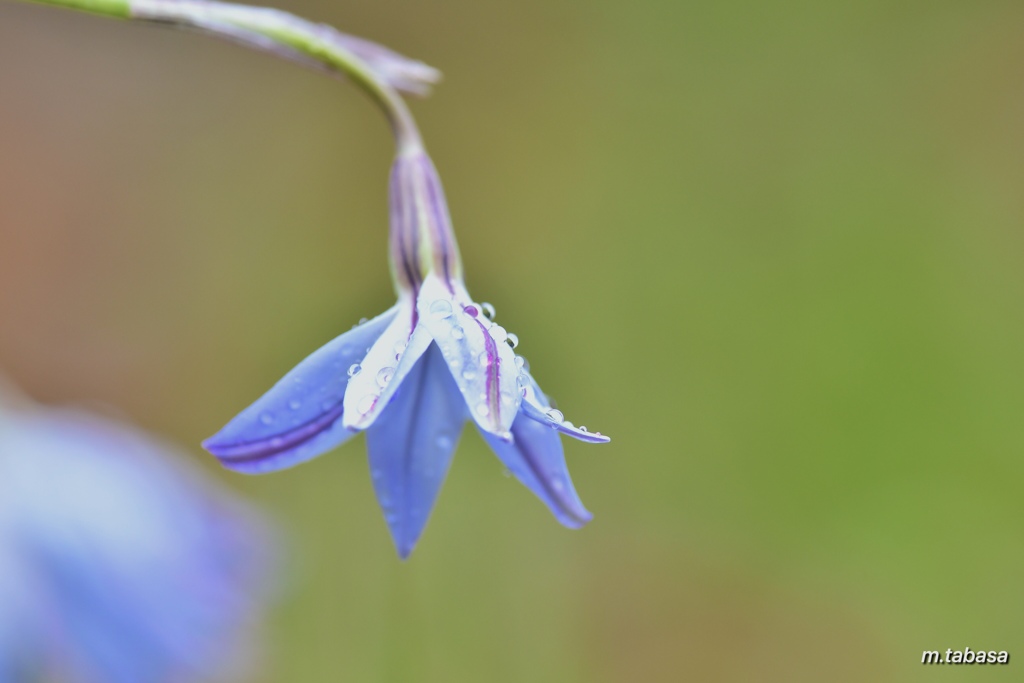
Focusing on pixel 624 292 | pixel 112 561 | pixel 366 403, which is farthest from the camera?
pixel 624 292

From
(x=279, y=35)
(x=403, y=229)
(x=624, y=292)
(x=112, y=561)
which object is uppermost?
(x=279, y=35)

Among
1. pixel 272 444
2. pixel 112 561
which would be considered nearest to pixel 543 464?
pixel 272 444

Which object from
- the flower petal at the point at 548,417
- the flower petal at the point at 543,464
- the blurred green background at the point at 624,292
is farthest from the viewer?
the blurred green background at the point at 624,292

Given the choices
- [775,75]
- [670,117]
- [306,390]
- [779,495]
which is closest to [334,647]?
[779,495]

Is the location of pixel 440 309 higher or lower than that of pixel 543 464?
higher

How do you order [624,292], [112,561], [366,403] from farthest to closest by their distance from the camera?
[624,292], [112,561], [366,403]

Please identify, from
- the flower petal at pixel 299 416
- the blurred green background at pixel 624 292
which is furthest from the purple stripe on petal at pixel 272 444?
the blurred green background at pixel 624 292

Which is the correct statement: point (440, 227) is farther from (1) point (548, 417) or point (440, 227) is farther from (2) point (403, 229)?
(1) point (548, 417)

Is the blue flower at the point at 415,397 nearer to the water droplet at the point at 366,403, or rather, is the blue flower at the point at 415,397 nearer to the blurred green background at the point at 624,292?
the water droplet at the point at 366,403

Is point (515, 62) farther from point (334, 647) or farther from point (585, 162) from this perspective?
point (334, 647)
